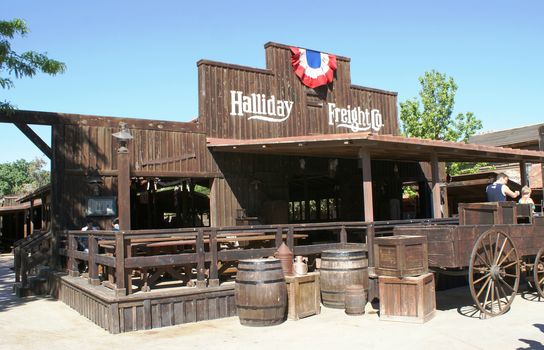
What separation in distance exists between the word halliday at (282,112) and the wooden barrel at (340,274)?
5.69 metres

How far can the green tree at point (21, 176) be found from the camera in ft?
178

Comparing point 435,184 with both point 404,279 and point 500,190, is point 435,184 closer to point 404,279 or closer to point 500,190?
point 500,190

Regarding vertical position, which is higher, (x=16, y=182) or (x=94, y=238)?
(x=16, y=182)

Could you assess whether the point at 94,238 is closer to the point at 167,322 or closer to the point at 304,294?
the point at 167,322

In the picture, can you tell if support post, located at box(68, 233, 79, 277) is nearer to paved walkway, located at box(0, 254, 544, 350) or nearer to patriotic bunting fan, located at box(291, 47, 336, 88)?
paved walkway, located at box(0, 254, 544, 350)

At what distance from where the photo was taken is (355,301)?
8141 mm

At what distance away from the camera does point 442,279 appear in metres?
10.4

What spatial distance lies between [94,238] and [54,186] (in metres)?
2.72

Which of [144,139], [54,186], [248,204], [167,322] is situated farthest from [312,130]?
[167,322]

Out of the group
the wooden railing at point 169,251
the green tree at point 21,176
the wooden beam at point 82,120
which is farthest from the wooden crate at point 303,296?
the green tree at point 21,176

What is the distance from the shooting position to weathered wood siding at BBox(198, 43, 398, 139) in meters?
12.8

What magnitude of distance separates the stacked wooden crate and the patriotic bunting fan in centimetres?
789

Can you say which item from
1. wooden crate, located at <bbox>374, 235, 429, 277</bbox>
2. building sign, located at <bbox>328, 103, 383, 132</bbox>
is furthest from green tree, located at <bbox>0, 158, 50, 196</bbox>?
wooden crate, located at <bbox>374, 235, 429, 277</bbox>

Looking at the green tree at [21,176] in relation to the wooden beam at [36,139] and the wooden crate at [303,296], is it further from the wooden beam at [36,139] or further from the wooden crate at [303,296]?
the wooden crate at [303,296]
